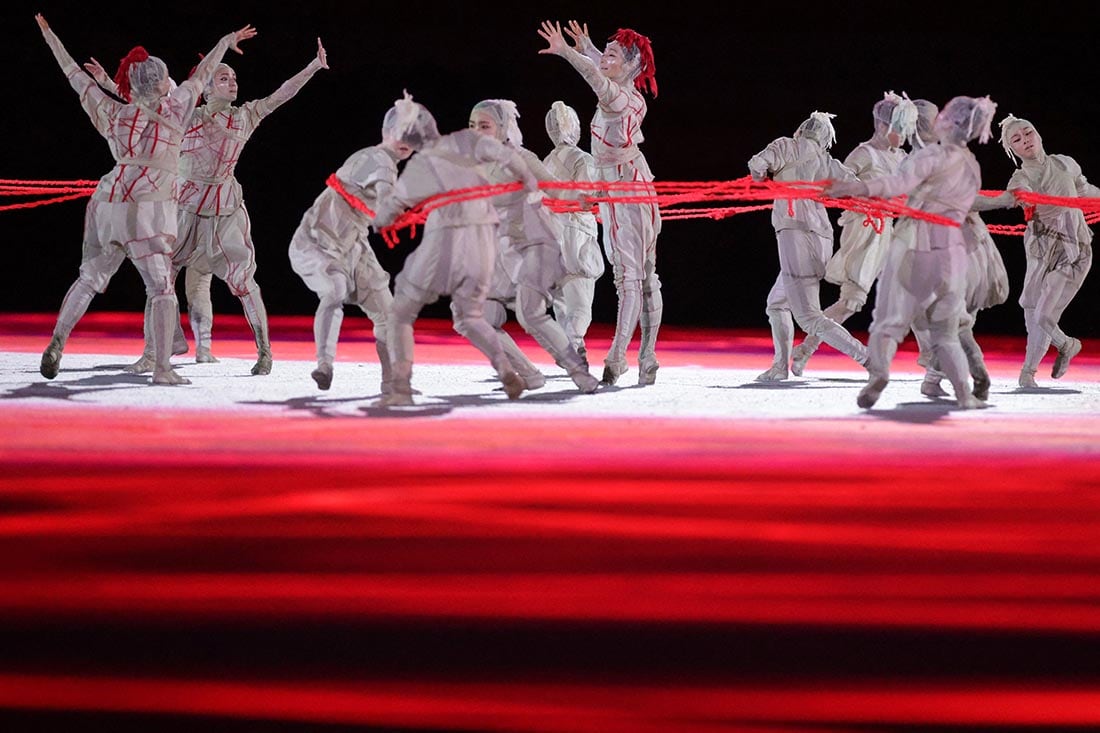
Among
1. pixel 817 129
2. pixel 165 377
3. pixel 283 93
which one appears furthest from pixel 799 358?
pixel 165 377

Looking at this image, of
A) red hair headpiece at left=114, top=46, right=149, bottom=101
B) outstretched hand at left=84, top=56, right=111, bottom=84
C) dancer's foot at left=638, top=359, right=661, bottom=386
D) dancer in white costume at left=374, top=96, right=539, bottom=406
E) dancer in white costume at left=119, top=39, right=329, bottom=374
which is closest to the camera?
dancer in white costume at left=374, top=96, right=539, bottom=406

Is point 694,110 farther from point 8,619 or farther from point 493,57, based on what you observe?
point 8,619

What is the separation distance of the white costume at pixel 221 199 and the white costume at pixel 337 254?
1318 millimetres

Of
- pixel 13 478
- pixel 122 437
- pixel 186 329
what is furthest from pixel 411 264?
pixel 186 329

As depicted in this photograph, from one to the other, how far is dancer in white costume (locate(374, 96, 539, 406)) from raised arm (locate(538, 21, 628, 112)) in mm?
1104

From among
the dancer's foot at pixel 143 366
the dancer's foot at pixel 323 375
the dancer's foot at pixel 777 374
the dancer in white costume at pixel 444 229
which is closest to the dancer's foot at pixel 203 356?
the dancer's foot at pixel 143 366

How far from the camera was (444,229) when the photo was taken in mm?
6734

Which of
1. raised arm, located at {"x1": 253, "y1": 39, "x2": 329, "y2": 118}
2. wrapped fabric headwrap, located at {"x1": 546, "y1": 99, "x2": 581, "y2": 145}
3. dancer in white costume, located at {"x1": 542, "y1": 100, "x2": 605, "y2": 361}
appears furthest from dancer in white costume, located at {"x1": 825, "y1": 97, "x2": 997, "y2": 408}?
raised arm, located at {"x1": 253, "y1": 39, "x2": 329, "y2": 118}

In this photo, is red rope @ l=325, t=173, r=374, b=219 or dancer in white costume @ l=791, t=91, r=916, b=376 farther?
dancer in white costume @ l=791, t=91, r=916, b=376

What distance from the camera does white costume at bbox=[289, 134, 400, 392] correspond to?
290 inches

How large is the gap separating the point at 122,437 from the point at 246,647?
2.78m

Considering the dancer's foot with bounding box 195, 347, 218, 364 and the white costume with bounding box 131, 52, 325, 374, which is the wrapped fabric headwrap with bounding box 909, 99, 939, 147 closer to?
the white costume with bounding box 131, 52, 325, 374

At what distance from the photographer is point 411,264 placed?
6.74 meters

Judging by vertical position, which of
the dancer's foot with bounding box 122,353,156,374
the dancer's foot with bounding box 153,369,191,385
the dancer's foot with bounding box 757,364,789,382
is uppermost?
the dancer's foot with bounding box 757,364,789,382
